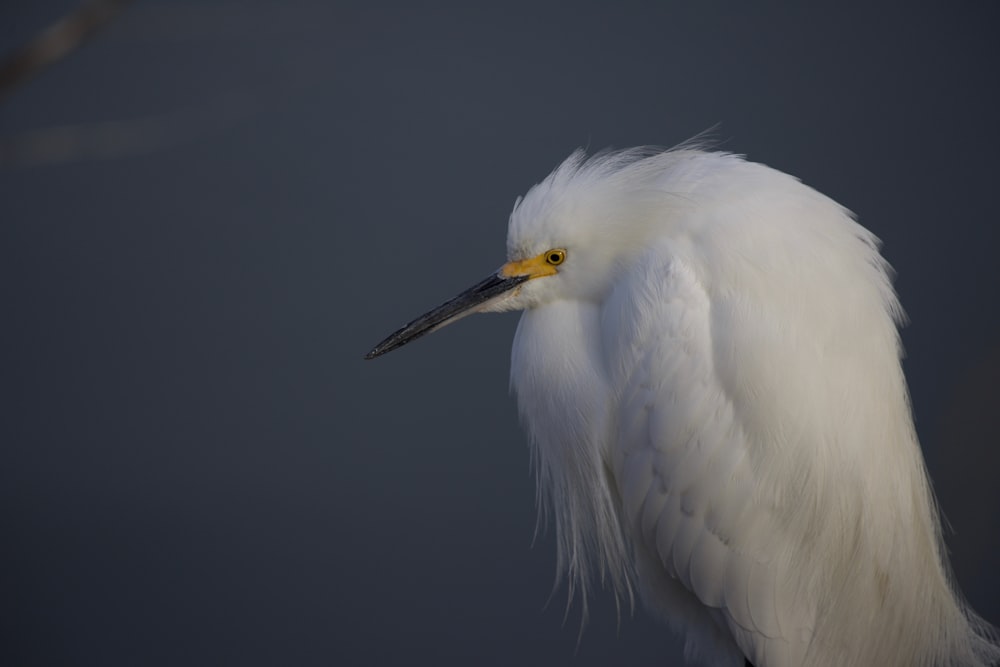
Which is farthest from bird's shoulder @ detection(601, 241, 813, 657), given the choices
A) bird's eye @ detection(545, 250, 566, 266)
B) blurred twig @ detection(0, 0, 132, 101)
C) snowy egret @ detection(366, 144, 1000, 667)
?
blurred twig @ detection(0, 0, 132, 101)

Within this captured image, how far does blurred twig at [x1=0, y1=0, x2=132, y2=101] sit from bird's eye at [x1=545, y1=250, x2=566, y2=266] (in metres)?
1.10

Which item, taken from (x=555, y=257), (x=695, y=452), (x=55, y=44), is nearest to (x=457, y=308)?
(x=555, y=257)

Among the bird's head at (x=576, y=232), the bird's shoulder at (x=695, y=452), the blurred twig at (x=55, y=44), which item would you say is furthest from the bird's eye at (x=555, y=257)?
the blurred twig at (x=55, y=44)

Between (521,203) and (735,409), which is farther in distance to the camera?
(521,203)

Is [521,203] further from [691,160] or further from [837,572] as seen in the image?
[837,572]

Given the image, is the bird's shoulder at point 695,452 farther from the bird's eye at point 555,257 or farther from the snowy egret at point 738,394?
the bird's eye at point 555,257

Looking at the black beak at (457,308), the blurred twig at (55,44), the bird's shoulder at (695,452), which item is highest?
the blurred twig at (55,44)

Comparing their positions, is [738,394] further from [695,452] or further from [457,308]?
[457,308]

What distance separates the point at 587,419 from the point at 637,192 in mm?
389

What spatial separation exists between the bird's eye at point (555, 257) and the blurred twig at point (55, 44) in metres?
1.10

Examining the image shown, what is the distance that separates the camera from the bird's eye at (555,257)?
4.77 ft

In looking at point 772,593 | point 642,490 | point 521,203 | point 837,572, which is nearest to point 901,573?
point 837,572

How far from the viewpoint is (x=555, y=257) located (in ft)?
4.79

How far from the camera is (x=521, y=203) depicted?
148cm
